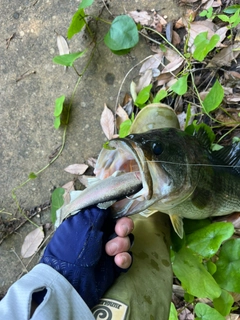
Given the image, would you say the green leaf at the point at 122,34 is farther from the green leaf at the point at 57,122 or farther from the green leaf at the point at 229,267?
the green leaf at the point at 229,267

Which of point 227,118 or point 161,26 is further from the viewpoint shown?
point 161,26

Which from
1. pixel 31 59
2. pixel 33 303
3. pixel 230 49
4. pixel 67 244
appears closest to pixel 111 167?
pixel 67 244

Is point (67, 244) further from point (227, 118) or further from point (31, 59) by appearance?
point (31, 59)

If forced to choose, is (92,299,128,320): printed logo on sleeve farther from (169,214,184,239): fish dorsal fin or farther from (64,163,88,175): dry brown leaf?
(64,163,88,175): dry brown leaf

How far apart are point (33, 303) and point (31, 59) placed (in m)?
1.68

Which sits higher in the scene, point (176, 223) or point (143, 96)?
point (143, 96)

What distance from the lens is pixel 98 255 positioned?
4.58 feet

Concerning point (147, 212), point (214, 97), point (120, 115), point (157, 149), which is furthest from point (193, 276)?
point (120, 115)

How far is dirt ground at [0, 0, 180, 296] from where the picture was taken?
2.32 meters

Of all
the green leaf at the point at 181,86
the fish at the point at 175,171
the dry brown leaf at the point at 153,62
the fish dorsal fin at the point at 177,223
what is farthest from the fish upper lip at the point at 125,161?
the dry brown leaf at the point at 153,62

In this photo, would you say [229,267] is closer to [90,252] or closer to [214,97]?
[90,252]

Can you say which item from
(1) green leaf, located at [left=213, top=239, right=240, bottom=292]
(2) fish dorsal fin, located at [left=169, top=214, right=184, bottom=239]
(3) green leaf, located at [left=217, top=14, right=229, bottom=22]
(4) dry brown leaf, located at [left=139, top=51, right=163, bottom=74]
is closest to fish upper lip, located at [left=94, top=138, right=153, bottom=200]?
(2) fish dorsal fin, located at [left=169, top=214, right=184, bottom=239]

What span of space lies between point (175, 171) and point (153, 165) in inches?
4.2

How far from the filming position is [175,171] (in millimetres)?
1409
